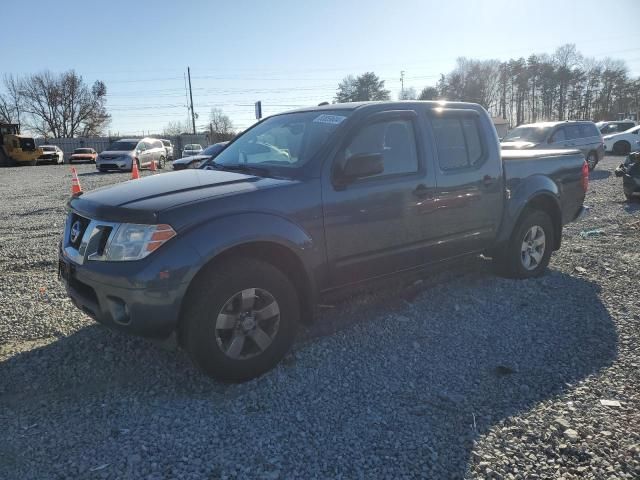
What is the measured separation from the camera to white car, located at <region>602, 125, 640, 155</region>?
22.7 meters

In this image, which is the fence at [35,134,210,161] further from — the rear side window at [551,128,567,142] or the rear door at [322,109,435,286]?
the rear door at [322,109,435,286]

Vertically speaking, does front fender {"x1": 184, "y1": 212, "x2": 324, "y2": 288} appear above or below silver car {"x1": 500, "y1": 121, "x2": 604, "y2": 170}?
below

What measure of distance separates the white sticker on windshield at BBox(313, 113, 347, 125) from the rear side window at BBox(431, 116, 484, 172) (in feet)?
3.21

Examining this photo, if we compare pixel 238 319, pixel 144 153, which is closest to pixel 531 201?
pixel 238 319

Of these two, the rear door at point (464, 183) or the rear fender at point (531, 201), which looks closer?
the rear door at point (464, 183)

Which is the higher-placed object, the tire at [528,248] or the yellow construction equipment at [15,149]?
the yellow construction equipment at [15,149]

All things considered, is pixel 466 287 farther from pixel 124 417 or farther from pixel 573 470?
pixel 124 417

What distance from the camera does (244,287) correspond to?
3102mm

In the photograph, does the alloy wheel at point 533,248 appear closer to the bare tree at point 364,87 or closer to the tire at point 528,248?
the tire at point 528,248

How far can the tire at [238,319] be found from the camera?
2.97 m

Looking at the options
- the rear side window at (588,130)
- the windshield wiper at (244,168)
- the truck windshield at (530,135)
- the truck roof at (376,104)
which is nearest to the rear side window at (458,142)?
the truck roof at (376,104)

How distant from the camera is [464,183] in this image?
4398 mm

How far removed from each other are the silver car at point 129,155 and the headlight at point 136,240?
2265 cm

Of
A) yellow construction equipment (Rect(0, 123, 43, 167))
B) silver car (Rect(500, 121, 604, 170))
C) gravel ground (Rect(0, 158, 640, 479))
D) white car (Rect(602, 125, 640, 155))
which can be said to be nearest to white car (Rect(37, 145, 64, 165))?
yellow construction equipment (Rect(0, 123, 43, 167))
